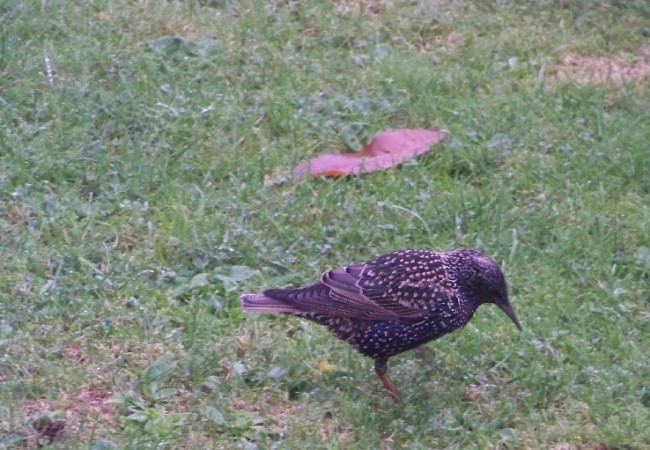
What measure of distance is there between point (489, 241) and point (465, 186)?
54 cm

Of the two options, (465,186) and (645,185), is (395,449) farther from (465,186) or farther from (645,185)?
(645,185)

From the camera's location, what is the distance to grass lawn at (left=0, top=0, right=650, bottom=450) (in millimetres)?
5656

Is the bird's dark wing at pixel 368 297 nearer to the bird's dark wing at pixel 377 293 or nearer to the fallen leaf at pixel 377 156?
the bird's dark wing at pixel 377 293

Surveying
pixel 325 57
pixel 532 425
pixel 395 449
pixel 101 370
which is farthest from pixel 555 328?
pixel 325 57

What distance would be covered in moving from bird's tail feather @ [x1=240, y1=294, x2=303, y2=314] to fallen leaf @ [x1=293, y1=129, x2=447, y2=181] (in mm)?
1547

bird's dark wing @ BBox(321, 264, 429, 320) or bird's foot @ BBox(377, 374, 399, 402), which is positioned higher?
bird's dark wing @ BBox(321, 264, 429, 320)

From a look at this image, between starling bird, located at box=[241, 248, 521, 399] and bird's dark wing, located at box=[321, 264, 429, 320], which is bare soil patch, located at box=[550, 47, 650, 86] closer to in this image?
starling bird, located at box=[241, 248, 521, 399]

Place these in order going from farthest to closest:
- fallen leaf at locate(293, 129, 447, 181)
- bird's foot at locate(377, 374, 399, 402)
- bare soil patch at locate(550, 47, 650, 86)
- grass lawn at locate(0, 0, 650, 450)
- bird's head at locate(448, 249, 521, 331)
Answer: bare soil patch at locate(550, 47, 650, 86) → fallen leaf at locate(293, 129, 447, 181) → bird's head at locate(448, 249, 521, 331) → bird's foot at locate(377, 374, 399, 402) → grass lawn at locate(0, 0, 650, 450)

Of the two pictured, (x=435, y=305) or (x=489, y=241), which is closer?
(x=435, y=305)

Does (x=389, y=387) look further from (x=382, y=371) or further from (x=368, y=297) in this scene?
(x=368, y=297)

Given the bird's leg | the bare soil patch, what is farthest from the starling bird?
the bare soil patch

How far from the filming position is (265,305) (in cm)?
588

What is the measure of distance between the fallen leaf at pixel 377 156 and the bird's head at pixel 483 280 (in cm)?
159

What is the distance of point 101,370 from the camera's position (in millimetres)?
5734
